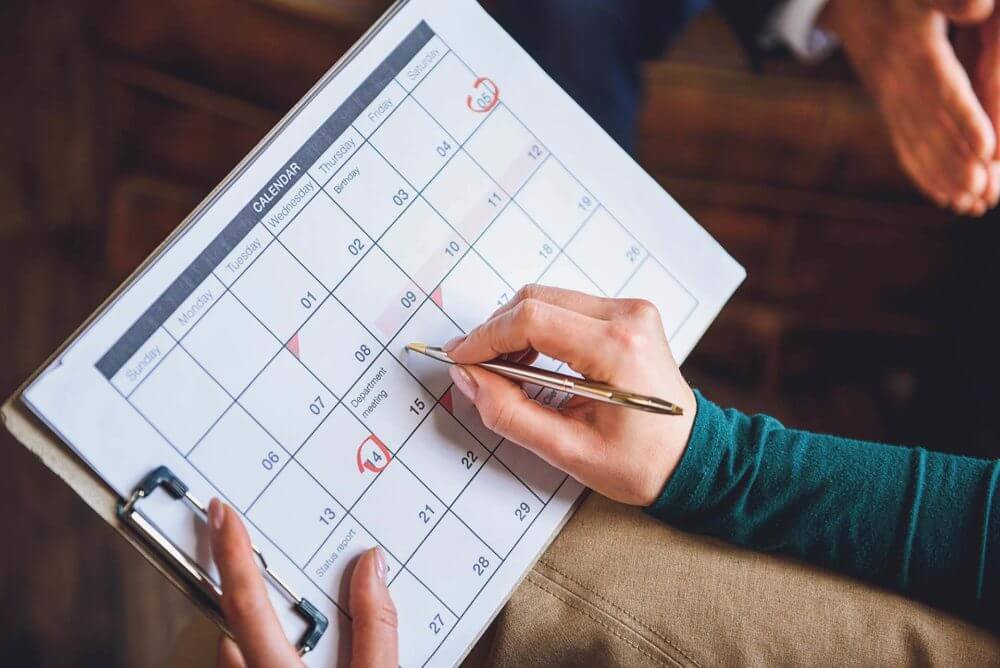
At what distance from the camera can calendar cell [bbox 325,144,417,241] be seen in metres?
0.51

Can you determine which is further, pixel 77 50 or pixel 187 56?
pixel 77 50

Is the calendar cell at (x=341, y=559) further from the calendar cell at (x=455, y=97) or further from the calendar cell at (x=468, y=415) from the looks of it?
the calendar cell at (x=455, y=97)

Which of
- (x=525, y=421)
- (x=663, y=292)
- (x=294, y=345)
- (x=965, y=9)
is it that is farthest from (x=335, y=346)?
(x=965, y=9)

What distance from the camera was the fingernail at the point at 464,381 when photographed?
0.49m

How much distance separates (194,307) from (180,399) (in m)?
0.06

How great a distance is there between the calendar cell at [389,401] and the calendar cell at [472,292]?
5cm

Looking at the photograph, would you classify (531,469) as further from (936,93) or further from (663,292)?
(936,93)

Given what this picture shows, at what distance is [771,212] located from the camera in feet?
3.25

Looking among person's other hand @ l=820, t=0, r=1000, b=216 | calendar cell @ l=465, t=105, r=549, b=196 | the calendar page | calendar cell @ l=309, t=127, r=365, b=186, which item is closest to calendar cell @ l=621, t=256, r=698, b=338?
the calendar page

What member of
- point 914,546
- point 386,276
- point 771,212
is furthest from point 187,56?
point 914,546

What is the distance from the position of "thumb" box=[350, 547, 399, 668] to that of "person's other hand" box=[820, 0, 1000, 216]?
0.60m

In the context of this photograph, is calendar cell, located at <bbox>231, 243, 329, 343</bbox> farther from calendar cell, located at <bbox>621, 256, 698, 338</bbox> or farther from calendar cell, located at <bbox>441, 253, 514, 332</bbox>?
calendar cell, located at <bbox>621, 256, 698, 338</bbox>

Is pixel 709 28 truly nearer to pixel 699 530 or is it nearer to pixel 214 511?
pixel 699 530

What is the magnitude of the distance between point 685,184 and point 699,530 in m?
0.57
